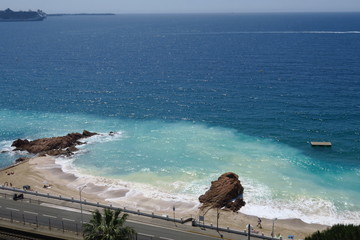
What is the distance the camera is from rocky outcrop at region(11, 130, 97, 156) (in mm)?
90312

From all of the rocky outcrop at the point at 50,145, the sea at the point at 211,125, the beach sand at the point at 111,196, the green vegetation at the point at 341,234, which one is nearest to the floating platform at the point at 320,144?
the sea at the point at 211,125

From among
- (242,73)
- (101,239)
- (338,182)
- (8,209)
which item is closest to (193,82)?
(242,73)

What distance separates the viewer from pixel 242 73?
511 feet

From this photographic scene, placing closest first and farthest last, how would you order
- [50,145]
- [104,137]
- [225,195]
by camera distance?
[225,195] < [50,145] < [104,137]

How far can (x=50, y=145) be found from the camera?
3610 inches

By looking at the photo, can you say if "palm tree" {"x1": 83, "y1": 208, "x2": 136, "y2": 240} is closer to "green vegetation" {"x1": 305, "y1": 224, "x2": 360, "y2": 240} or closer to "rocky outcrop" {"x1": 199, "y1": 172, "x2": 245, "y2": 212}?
"green vegetation" {"x1": 305, "y1": 224, "x2": 360, "y2": 240}

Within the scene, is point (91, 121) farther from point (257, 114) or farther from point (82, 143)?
point (257, 114)

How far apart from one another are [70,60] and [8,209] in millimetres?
145836

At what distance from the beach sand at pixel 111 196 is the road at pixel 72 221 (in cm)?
577

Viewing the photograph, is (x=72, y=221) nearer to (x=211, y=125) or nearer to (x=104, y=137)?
(x=104, y=137)

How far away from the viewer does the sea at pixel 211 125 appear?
73375 mm

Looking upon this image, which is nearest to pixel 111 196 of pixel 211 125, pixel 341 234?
pixel 211 125

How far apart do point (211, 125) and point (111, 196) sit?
40.8m

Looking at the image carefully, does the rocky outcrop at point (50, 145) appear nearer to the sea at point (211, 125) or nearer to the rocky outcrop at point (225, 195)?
the sea at point (211, 125)
